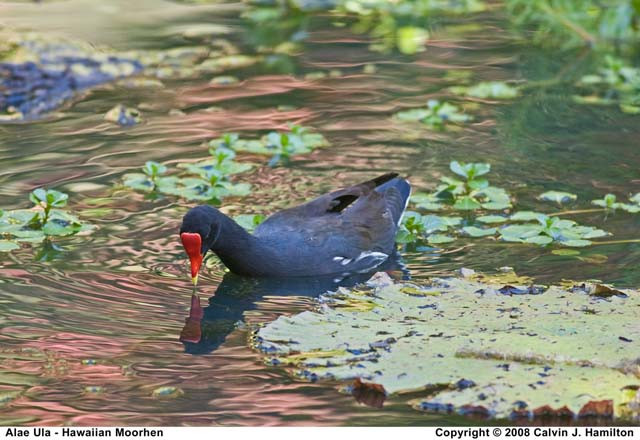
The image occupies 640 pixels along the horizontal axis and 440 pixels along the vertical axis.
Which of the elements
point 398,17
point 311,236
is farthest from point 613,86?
point 311,236

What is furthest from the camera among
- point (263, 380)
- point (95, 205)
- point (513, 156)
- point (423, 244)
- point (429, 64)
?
point (429, 64)

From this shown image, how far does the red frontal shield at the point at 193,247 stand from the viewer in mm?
5887

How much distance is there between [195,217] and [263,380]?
4.08 feet

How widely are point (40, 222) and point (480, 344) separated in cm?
290

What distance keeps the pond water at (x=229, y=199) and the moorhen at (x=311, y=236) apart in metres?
0.13

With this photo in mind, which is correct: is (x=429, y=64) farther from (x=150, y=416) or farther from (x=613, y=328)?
(x=150, y=416)

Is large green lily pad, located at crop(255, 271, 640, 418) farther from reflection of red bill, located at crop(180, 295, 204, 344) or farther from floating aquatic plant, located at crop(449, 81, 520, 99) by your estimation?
floating aquatic plant, located at crop(449, 81, 520, 99)

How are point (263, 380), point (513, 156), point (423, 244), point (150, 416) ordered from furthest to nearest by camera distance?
point (513, 156) → point (423, 244) → point (263, 380) → point (150, 416)

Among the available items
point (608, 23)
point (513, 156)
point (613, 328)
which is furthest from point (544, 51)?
point (613, 328)

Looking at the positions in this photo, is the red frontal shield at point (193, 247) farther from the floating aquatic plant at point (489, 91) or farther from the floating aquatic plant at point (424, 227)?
the floating aquatic plant at point (489, 91)

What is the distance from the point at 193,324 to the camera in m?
5.62

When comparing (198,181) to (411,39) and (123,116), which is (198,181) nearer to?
(123,116)

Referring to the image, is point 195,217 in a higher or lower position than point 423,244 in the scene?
higher

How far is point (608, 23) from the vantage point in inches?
428
